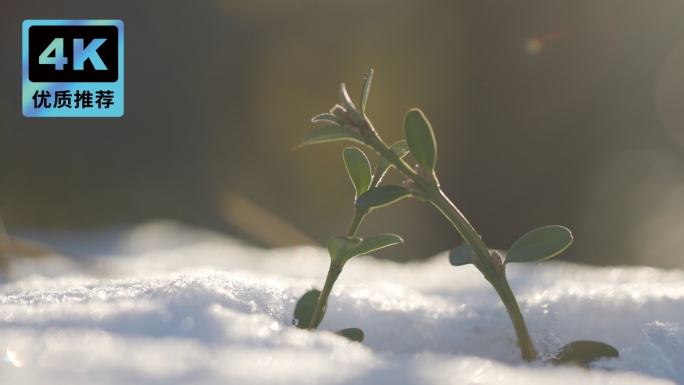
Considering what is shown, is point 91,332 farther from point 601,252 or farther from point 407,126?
point 601,252

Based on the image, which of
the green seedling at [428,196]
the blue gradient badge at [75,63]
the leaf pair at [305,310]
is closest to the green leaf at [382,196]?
the green seedling at [428,196]

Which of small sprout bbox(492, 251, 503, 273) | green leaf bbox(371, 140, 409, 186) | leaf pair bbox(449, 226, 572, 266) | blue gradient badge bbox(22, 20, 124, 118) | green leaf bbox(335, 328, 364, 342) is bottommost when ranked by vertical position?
green leaf bbox(335, 328, 364, 342)

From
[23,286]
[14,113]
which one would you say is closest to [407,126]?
[23,286]

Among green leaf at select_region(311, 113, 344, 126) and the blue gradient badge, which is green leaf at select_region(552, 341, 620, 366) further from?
the blue gradient badge

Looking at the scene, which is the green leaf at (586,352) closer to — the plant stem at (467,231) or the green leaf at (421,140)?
the plant stem at (467,231)

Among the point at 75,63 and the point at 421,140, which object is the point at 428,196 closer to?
the point at 421,140

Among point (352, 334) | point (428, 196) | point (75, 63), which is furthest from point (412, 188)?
point (75, 63)

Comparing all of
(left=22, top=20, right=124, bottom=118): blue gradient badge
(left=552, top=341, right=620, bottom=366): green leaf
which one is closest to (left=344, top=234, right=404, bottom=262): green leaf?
(left=552, top=341, right=620, bottom=366): green leaf
